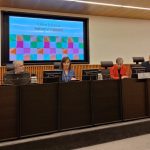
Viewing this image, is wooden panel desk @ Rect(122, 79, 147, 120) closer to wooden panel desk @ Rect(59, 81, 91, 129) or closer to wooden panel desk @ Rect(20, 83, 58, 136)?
wooden panel desk @ Rect(59, 81, 91, 129)

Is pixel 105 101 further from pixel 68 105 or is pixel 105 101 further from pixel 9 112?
pixel 9 112

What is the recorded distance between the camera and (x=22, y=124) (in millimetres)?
3064

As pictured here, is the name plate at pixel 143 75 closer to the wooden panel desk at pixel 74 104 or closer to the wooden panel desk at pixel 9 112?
the wooden panel desk at pixel 74 104

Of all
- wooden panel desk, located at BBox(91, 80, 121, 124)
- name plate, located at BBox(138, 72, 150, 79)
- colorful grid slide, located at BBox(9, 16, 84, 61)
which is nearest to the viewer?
wooden panel desk, located at BBox(91, 80, 121, 124)

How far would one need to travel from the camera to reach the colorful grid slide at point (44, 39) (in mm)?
6448

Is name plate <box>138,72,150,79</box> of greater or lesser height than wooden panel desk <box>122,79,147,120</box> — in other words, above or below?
above

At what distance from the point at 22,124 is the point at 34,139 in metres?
0.23

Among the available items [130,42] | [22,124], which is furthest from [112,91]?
[130,42]

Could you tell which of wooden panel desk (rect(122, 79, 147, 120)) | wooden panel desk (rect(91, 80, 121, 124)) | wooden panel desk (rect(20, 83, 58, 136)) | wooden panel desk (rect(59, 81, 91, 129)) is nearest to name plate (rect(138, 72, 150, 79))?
wooden panel desk (rect(122, 79, 147, 120))

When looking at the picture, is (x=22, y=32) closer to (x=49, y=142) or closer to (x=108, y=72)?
(x=108, y=72)

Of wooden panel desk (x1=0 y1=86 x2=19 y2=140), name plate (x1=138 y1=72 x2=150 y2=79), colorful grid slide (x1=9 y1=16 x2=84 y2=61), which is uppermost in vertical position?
colorful grid slide (x1=9 y1=16 x2=84 y2=61)

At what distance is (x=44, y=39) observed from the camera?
678cm

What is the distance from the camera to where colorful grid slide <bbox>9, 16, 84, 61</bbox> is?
6.45 metres

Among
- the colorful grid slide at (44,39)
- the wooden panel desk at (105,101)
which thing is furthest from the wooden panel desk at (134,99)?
the colorful grid slide at (44,39)
